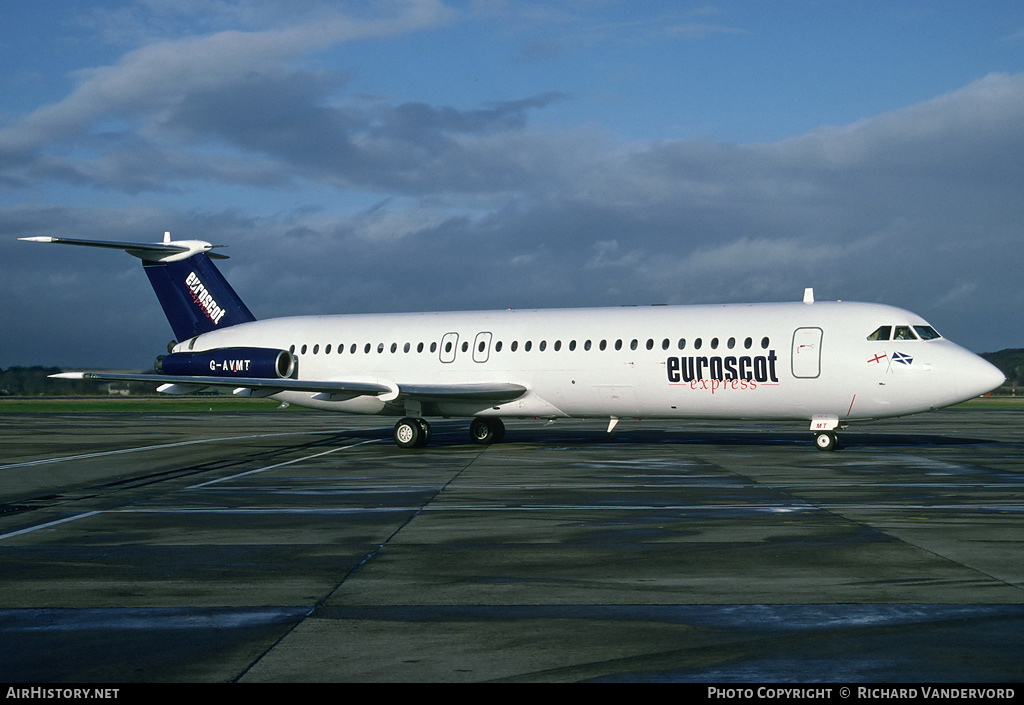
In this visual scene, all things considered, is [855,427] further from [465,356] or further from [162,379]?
[162,379]

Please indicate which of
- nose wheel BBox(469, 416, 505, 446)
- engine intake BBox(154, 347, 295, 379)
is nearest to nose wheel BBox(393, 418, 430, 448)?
nose wheel BBox(469, 416, 505, 446)

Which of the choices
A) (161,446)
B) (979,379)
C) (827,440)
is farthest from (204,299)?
(979,379)

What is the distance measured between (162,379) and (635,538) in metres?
21.0

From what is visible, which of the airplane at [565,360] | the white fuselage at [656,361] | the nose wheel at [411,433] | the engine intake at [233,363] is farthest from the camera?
the engine intake at [233,363]

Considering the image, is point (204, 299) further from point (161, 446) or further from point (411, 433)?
point (411, 433)

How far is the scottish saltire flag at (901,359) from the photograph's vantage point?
22.8m

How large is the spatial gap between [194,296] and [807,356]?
1988cm

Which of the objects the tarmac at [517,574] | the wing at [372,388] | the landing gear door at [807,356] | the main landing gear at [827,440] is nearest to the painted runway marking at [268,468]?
the tarmac at [517,574]

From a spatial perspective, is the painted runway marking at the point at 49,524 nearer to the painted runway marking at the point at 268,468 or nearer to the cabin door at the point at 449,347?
the painted runway marking at the point at 268,468

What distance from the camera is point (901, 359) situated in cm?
2284

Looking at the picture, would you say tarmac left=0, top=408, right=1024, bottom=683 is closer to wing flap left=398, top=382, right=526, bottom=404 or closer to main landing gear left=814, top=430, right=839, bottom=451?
main landing gear left=814, top=430, right=839, bottom=451

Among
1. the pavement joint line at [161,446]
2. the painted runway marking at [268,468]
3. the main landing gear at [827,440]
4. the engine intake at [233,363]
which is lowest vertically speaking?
the pavement joint line at [161,446]

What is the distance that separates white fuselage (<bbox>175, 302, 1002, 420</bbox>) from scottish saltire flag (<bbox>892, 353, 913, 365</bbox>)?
23 mm

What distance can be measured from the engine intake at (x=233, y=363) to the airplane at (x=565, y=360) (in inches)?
1.8
